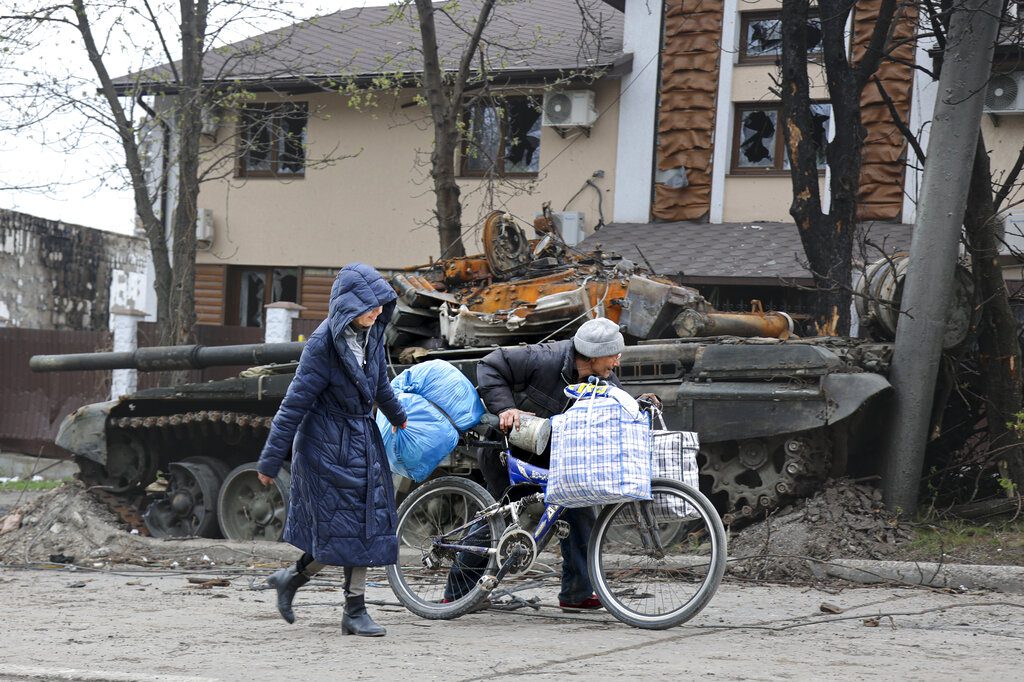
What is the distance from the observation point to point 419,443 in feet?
23.7

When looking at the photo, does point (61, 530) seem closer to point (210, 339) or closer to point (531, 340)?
point (531, 340)

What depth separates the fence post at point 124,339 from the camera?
1942cm

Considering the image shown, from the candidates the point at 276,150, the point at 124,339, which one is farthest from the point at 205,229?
the point at 124,339

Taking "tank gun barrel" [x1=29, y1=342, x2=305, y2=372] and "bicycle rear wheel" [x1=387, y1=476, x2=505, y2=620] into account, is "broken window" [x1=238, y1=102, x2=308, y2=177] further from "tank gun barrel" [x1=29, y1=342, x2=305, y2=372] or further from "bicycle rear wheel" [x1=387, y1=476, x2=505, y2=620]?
"bicycle rear wheel" [x1=387, y1=476, x2=505, y2=620]

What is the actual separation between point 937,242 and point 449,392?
12.4 feet

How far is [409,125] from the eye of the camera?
22391 millimetres

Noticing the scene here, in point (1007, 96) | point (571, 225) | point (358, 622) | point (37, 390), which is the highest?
point (1007, 96)

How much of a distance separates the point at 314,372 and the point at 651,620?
1932 mm

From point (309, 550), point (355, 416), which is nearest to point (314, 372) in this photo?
point (355, 416)

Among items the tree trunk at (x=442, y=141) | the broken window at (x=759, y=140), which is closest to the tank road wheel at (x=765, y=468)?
the tree trunk at (x=442, y=141)

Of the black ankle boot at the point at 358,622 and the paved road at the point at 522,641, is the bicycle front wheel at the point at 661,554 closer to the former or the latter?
the paved road at the point at 522,641

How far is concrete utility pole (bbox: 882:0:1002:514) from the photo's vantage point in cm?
927

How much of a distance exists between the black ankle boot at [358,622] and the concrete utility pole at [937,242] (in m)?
4.27

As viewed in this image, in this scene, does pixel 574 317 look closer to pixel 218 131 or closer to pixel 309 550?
pixel 309 550
